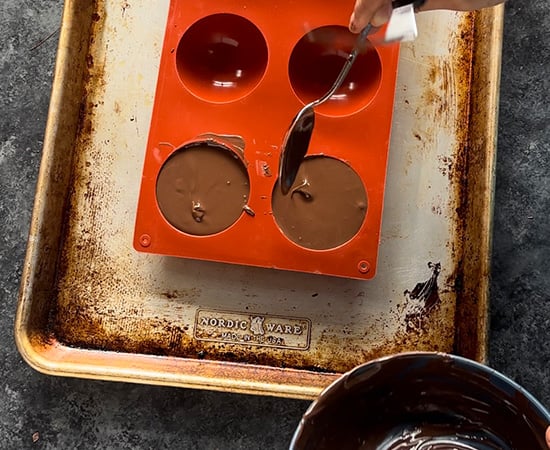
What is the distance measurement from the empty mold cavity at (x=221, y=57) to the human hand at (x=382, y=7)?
0.28 m

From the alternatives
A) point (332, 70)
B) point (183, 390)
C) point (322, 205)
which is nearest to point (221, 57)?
point (332, 70)

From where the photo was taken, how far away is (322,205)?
122cm

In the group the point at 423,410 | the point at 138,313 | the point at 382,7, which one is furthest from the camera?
the point at 138,313

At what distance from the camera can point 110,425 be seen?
135 cm

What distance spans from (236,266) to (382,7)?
573mm

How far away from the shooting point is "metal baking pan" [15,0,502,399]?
127cm

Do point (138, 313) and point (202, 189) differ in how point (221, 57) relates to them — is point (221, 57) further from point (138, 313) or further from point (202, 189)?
point (138, 313)

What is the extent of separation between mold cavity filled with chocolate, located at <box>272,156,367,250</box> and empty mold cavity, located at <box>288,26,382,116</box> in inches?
4.9

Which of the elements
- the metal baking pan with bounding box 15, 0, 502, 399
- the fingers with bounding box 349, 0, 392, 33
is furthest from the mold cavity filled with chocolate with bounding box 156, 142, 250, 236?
the fingers with bounding box 349, 0, 392, 33

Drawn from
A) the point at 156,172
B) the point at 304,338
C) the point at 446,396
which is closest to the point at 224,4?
the point at 156,172

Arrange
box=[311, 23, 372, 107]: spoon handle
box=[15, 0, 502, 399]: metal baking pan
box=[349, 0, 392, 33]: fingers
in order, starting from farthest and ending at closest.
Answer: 1. box=[15, 0, 502, 399]: metal baking pan
2. box=[311, 23, 372, 107]: spoon handle
3. box=[349, 0, 392, 33]: fingers

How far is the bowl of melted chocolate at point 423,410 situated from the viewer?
1.04 m

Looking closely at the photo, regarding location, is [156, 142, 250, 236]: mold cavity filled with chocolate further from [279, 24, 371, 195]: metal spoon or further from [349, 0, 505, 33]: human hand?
[349, 0, 505, 33]: human hand

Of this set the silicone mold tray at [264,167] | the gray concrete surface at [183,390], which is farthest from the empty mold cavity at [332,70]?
the gray concrete surface at [183,390]
